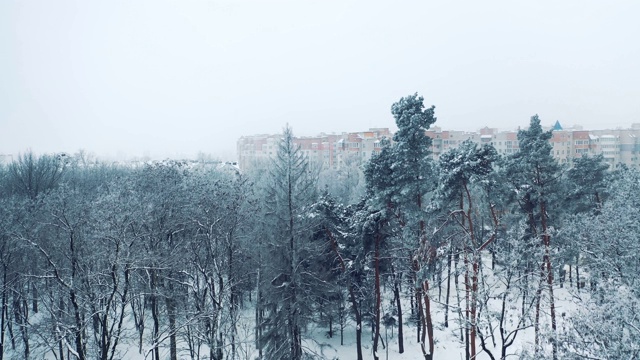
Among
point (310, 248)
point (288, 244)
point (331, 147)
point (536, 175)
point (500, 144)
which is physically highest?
point (331, 147)

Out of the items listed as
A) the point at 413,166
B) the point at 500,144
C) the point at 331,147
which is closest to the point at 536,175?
the point at 413,166

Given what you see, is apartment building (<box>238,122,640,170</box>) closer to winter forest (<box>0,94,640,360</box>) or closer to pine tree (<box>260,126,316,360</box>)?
winter forest (<box>0,94,640,360</box>)

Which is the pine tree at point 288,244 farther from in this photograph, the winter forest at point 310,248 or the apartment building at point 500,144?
the apartment building at point 500,144

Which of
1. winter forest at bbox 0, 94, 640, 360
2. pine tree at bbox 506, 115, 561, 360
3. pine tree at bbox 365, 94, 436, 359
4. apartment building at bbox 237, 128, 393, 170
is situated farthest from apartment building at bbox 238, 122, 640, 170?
pine tree at bbox 365, 94, 436, 359

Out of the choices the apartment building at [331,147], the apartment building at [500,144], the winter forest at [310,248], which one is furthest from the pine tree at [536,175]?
the apartment building at [331,147]

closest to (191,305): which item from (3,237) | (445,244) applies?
(3,237)

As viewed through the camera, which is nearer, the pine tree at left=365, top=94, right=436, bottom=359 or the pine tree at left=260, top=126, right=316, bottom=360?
the pine tree at left=260, top=126, right=316, bottom=360

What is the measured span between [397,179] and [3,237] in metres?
17.3

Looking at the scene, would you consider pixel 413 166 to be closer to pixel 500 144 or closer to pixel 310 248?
pixel 310 248

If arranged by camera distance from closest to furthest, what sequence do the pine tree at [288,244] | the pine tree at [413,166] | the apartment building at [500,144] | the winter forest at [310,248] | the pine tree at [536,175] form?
the winter forest at [310,248] → the pine tree at [288,244] → the pine tree at [413,166] → the pine tree at [536,175] → the apartment building at [500,144]

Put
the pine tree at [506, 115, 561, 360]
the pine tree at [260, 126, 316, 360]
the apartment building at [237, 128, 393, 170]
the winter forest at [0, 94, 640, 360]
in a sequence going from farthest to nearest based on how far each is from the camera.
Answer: the apartment building at [237, 128, 393, 170] → the pine tree at [506, 115, 561, 360] → the pine tree at [260, 126, 316, 360] → the winter forest at [0, 94, 640, 360]

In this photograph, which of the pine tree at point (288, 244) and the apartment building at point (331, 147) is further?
the apartment building at point (331, 147)

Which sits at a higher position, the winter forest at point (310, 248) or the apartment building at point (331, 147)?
the apartment building at point (331, 147)

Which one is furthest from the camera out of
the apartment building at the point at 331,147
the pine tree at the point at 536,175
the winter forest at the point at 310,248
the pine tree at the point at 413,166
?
the apartment building at the point at 331,147
